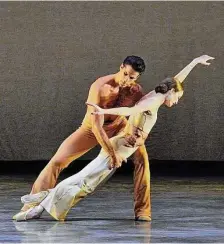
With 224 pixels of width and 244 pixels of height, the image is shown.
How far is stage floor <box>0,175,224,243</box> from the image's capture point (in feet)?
28.5

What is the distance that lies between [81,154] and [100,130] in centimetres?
33

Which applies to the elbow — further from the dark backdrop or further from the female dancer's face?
the dark backdrop

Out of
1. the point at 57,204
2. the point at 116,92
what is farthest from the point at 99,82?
the point at 57,204

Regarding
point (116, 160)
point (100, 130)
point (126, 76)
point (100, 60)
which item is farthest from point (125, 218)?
point (100, 60)

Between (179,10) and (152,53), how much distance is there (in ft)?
1.74

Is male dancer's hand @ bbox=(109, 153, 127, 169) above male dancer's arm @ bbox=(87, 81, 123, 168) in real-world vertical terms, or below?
below

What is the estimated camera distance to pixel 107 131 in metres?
9.19

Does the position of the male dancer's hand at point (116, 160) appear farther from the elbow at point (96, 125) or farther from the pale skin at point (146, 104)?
the elbow at point (96, 125)

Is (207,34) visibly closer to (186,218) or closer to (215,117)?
(215,117)

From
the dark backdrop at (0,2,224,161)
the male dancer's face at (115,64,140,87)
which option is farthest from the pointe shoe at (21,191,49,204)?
the dark backdrop at (0,2,224,161)

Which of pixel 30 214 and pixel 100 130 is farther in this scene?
pixel 30 214

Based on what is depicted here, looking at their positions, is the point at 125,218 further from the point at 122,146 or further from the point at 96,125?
the point at 96,125

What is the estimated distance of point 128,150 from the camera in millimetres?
9172

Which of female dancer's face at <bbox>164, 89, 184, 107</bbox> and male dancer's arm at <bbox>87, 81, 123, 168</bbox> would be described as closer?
male dancer's arm at <bbox>87, 81, 123, 168</bbox>
